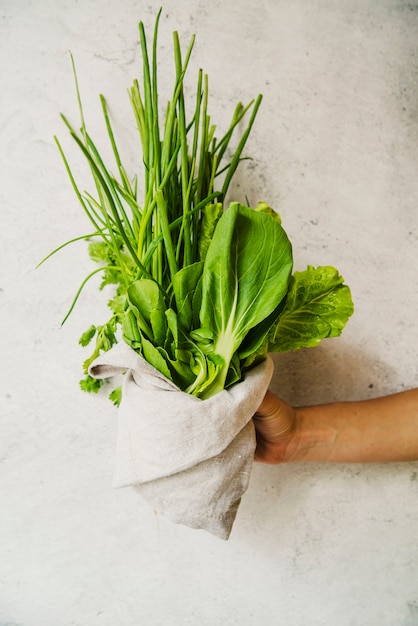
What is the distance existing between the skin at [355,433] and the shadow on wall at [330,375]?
0.04m

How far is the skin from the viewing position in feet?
3.14

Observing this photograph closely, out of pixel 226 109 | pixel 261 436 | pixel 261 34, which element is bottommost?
pixel 261 436

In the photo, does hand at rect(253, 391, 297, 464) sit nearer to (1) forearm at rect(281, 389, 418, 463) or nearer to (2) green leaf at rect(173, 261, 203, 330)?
(1) forearm at rect(281, 389, 418, 463)

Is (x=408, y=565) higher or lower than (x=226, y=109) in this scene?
lower

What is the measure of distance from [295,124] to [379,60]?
0.24 meters

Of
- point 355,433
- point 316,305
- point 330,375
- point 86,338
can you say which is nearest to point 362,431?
point 355,433

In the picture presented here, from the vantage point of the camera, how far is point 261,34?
949 millimetres

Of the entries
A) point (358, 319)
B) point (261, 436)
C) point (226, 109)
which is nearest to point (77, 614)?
point (261, 436)

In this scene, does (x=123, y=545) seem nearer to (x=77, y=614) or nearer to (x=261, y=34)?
(x=77, y=614)

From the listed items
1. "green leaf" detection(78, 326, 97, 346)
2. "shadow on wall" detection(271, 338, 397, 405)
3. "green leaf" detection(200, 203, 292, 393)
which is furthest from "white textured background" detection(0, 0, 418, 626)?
"green leaf" detection(200, 203, 292, 393)

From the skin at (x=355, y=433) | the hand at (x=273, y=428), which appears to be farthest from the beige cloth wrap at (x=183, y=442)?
the skin at (x=355, y=433)

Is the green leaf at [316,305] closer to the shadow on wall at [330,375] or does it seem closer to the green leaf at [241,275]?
the green leaf at [241,275]

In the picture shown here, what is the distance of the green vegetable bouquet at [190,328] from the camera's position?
0.65 meters

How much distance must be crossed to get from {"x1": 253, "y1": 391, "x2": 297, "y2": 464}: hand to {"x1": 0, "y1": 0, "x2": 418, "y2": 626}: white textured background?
10 cm
